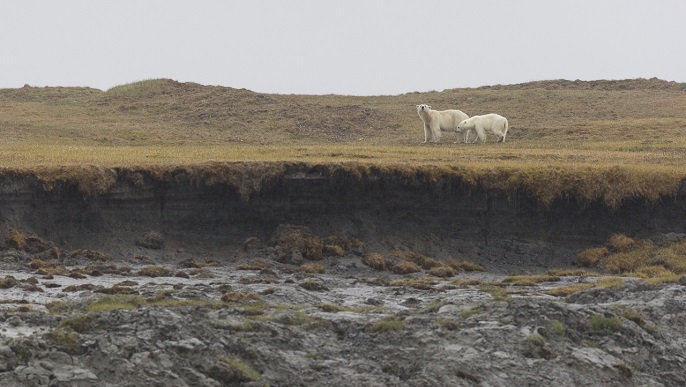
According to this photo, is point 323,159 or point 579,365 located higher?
point 323,159

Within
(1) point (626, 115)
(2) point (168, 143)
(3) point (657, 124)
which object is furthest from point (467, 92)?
(2) point (168, 143)

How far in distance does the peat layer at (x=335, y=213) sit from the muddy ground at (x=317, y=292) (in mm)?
48

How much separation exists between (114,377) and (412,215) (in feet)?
49.6

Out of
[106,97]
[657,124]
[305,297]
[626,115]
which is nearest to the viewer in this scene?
[305,297]

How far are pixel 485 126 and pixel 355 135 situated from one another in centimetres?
636

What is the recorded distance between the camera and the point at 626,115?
5603 centimetres

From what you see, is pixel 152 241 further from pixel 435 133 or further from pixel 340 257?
pixel 435 133

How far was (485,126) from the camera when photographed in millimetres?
47312

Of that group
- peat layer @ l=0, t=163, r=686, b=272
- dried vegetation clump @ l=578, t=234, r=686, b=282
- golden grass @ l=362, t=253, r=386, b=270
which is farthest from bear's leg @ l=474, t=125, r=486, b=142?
golden grass @ l=362, t=253, r=386, b=270

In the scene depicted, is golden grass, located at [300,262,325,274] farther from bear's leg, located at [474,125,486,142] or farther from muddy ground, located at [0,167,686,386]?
bear's leg, located at [474,125,486,142]

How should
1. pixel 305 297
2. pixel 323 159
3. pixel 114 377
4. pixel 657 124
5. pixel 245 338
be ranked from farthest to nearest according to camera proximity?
pixel 657 124
pixel 323 159
pixel 305 297
pixel 245 338
pixel 114 377

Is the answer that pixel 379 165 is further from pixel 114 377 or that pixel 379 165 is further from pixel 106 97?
pixel 106 97

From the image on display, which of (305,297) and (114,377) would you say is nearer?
(114,377)

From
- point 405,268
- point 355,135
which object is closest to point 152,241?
point 405,268
